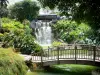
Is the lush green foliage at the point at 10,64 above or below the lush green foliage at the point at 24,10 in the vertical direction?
below

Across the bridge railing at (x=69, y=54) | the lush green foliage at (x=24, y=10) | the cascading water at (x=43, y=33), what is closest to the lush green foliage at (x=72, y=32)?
the cascading water at (x=43, y=33)

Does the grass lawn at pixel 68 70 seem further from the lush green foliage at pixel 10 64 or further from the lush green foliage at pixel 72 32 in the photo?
the lush green foliage at pixel 72 32

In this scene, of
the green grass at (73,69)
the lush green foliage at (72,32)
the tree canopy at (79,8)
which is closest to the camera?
the tree canopy at (79,8)

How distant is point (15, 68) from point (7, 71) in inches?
23.0

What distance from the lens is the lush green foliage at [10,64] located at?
744 centimetres

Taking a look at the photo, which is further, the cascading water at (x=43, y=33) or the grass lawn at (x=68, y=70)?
the cascading water at (x=43, y=33)

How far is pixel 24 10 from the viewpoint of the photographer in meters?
23.3

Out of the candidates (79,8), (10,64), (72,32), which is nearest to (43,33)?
(72,32)

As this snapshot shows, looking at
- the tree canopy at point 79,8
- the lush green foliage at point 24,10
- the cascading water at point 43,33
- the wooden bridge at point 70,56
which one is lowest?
the wooden bridge at point 70,56

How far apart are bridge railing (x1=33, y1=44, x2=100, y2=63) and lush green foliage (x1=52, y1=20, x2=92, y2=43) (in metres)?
4.42

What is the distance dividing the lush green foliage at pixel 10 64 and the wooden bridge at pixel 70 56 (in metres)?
3.98

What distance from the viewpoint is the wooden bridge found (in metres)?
12.7

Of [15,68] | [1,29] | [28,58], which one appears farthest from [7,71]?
[1,29]

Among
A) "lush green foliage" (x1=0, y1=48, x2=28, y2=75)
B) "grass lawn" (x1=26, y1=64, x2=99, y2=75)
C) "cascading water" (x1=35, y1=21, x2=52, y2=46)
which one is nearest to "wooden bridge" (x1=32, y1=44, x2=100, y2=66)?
"grass lawn" (x1=26, y1=64, x2=99, y2=75)
